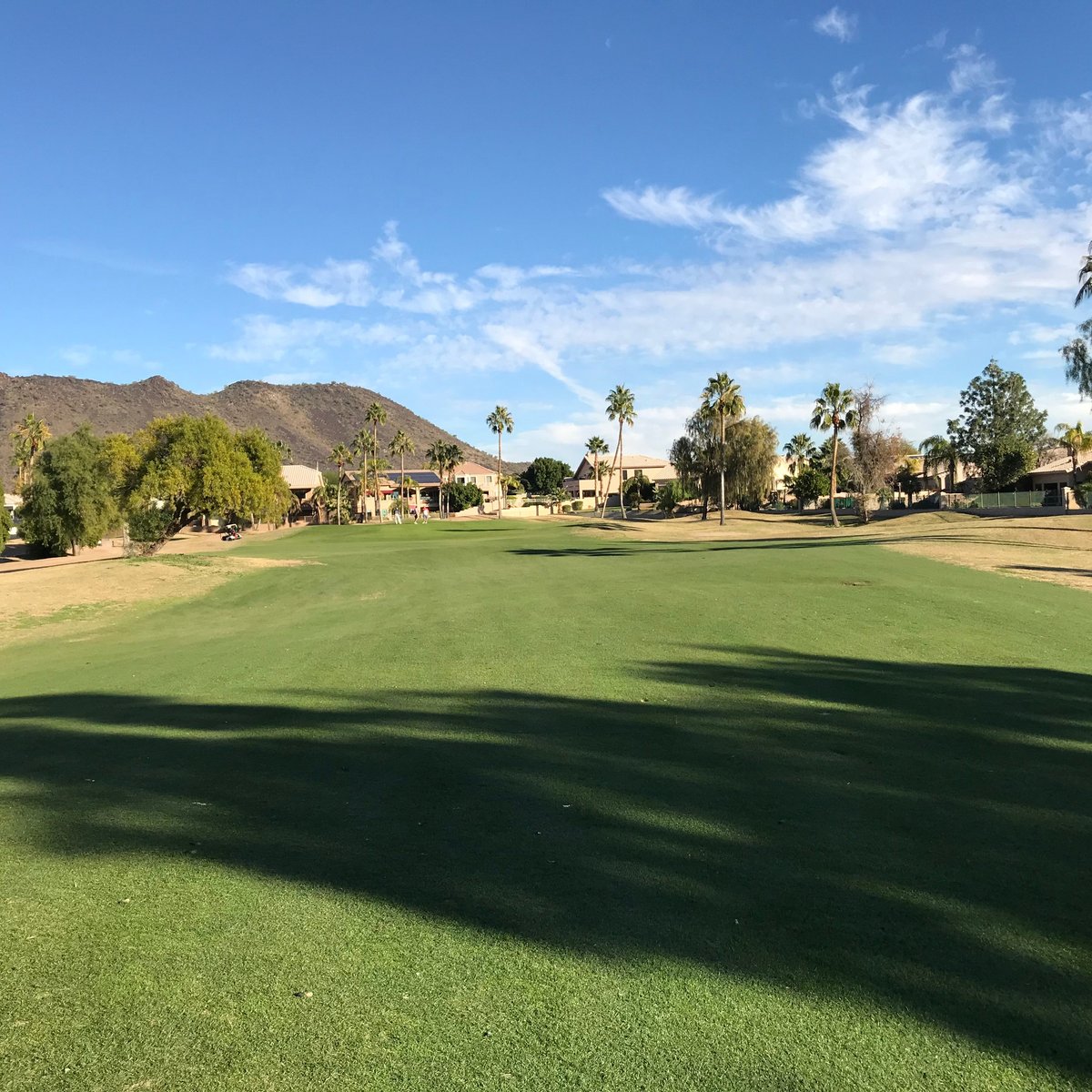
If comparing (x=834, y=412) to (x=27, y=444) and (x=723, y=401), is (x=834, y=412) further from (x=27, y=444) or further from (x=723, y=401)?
(x=27, y=444)

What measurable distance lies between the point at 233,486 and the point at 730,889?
62.9 meters

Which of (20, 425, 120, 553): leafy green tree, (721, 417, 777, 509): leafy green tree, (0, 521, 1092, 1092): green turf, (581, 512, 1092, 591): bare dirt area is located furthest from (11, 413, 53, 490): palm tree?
(0, 521, 1092, 1092): green turf

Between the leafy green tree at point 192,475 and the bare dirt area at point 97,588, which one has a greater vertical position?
the leafy green tree at point 192,475

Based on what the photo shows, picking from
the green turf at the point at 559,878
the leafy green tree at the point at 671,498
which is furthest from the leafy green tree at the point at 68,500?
the leafy green tree at the point at 671,498

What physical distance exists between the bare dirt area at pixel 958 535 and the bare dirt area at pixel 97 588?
27.2m

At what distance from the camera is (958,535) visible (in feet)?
144

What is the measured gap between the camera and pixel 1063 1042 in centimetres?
332

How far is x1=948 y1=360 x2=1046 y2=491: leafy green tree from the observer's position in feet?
295

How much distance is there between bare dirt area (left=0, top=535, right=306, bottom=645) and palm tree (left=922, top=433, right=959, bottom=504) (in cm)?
8310

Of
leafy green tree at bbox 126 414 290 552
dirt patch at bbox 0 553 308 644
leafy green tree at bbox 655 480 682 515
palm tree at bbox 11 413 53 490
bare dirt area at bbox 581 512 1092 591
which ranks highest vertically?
palm tree at bbox 11 413 53 490

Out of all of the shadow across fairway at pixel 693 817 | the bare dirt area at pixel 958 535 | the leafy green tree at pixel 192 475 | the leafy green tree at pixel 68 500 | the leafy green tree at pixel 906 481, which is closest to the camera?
the shadow across fairway at pixel 693 817

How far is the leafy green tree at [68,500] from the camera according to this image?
5978cm

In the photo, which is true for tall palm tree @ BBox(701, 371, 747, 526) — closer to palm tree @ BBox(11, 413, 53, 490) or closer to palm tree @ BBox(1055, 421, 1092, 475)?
palm tree @ BBox(1055, 421, 1092, 475)

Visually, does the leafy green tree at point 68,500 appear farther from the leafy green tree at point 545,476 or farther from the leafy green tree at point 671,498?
the leafy green tree at point 545,476
